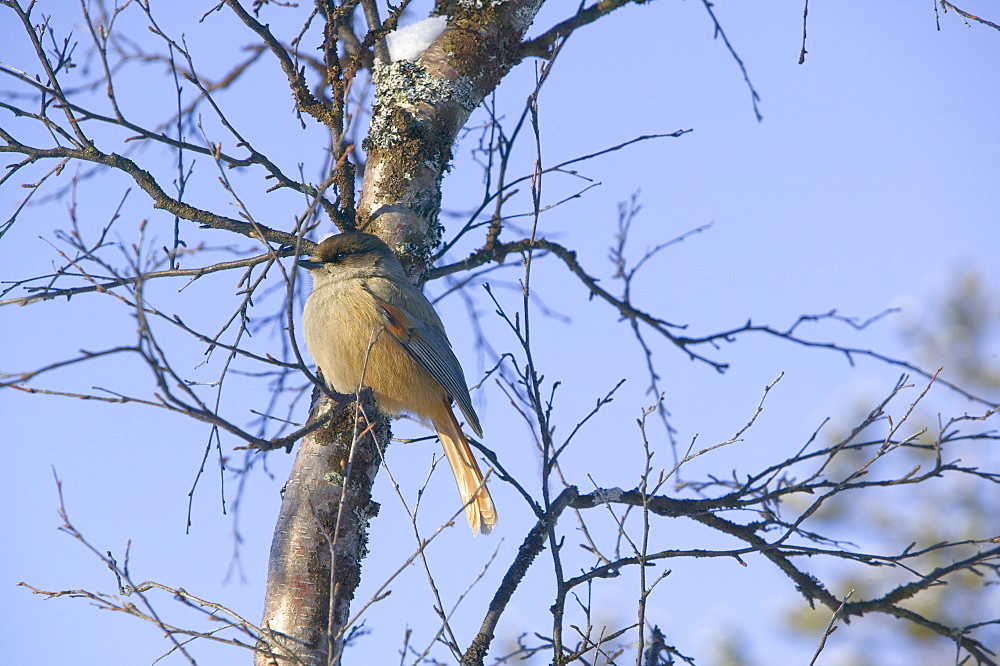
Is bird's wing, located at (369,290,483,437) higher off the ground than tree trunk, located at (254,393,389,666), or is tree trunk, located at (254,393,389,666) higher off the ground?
bird's wing, located at (369,290,483,437)

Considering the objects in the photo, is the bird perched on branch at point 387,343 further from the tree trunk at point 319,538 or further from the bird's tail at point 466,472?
the tree trunk at point 319,538

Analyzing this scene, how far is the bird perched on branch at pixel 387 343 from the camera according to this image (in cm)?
436

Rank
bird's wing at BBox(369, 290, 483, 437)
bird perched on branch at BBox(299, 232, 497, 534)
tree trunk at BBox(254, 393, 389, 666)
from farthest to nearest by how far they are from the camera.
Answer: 1. bird's wing at BBox(369, 290, 483, 437)
2. bird perched on branch at BBox(299, 232, 497, 534)
3. tree trunk at BBox(254, 393, 389, 666)

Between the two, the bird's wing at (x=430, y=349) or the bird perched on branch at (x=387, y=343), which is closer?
the bird perched on branch at (x=387, y=343)

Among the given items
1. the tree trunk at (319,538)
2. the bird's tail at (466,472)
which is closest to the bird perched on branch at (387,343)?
the bird's tail at (466,472)

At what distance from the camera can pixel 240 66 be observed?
546 cm

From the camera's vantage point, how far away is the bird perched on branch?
14.3 ft

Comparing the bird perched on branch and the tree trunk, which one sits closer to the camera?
the tree trunk

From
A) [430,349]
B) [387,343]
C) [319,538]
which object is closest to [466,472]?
[430,349]

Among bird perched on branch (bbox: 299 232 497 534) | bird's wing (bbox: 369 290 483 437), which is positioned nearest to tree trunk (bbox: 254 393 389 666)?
bird perched on branch (bbox: 299 232 497 534)

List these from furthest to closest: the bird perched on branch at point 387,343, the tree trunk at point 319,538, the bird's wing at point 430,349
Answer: the bird's wing at point 430,349
the bird perched on branch at point 387,343
the tree trunk at point 319,538

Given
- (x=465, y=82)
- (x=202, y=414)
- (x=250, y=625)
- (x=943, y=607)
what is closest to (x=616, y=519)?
(x=250, y=625)

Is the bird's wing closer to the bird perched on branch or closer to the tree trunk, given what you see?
the bird perched on branch

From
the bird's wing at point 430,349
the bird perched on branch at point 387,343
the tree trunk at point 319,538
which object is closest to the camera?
the tree trunk at point 319,538
